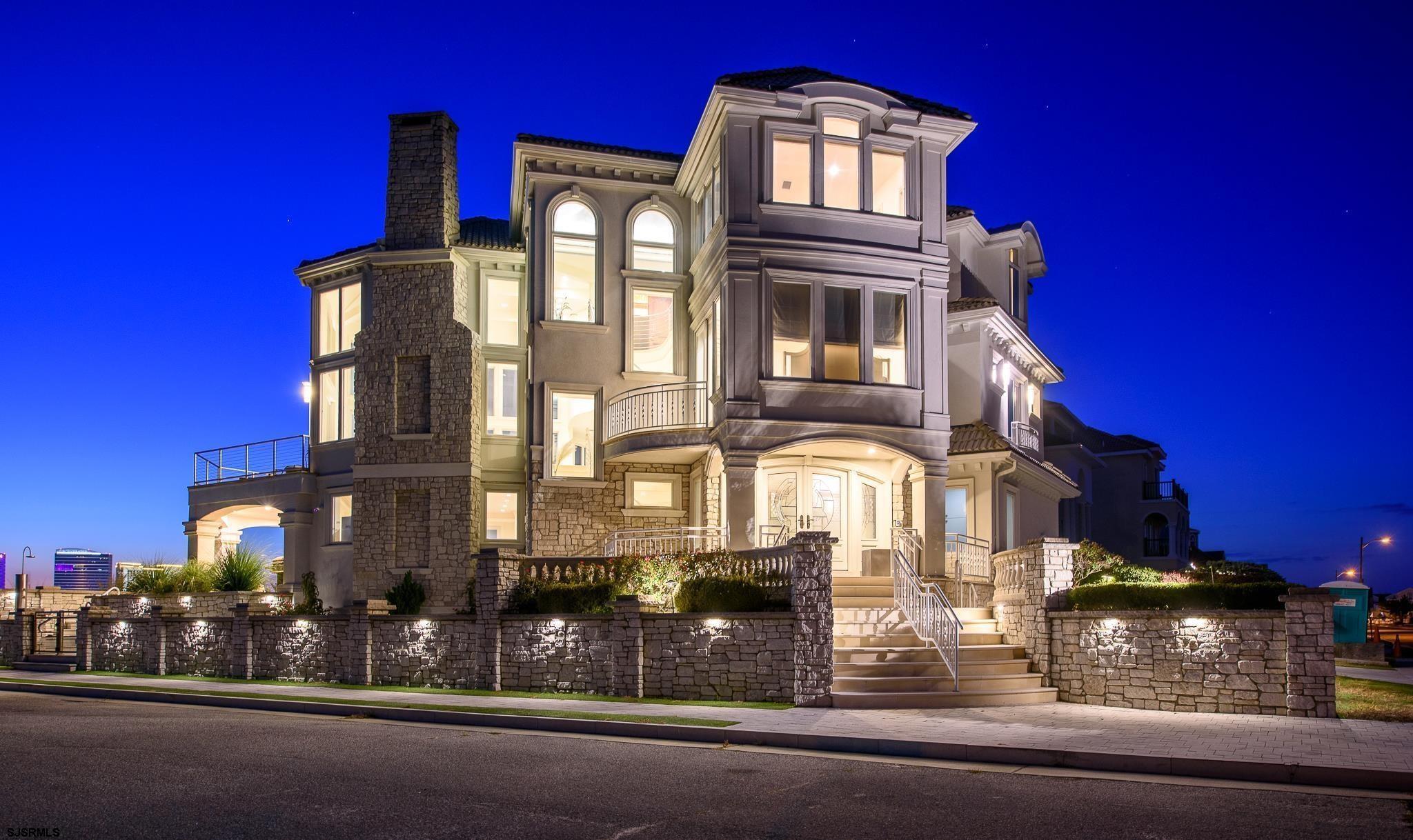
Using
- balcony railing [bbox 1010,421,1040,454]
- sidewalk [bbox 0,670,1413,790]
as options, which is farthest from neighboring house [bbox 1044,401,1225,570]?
sidewalk [bbox 0,670,1413,790]

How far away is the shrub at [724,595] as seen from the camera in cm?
1709

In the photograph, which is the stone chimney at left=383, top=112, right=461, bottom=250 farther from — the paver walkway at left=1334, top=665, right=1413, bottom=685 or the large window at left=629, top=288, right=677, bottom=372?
the paver walkway at left=1334, top=665, right=1413, bottom=685

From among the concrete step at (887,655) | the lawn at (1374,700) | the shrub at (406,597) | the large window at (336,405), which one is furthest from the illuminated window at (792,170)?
the lawn at (1374,700)

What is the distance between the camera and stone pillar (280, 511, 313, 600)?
96.6 ft

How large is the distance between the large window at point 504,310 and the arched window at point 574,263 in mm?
1828

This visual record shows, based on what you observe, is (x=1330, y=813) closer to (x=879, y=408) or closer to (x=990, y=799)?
(x=990, y=799)

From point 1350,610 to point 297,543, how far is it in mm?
25210

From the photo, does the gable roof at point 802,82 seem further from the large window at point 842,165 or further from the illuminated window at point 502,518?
the illuminated window at point 502,518

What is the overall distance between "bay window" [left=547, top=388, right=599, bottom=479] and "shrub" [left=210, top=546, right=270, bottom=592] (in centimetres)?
889

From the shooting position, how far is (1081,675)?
16.7m

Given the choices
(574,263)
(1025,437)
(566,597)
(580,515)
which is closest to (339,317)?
(574,263)

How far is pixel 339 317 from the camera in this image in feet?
97.3

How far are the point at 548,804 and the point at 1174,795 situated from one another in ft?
17.8

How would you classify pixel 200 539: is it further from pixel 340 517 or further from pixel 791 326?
pixel 791 326
